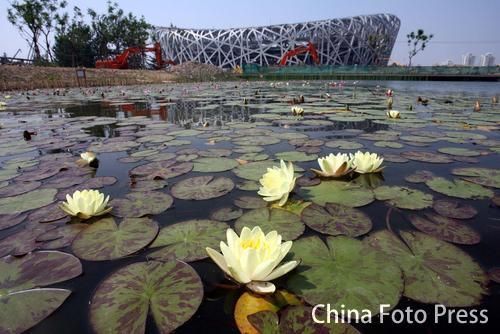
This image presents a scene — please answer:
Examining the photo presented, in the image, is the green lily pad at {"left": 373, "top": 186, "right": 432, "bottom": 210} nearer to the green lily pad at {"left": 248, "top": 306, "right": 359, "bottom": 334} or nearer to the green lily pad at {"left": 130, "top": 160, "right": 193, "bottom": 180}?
the green lily pad at {"left": 248, "top": 306, "right": 359, "bottom": 334}

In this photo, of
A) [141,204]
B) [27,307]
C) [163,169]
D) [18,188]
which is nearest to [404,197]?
[141,204]

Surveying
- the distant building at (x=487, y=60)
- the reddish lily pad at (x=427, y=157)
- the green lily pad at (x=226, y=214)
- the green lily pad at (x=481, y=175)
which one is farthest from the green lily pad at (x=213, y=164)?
the distant building at (x=487, y=60)

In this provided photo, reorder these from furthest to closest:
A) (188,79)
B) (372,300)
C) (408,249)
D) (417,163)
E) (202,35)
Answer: (202,35) < (188,79) < (417,163) < (408,249) < (372,300)

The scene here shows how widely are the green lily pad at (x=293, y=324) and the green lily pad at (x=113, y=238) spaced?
749 mm

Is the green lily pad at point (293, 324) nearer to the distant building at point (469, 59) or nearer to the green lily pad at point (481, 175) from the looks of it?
the green lily pad at point (481, 175)

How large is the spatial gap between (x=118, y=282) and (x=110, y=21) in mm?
49595

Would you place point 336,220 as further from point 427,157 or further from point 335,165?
point 427,157

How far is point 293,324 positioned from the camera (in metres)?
0.90

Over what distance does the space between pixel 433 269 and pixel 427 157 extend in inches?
73.4

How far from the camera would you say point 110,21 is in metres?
40.6

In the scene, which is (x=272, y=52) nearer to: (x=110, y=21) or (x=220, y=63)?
(x=220, y=63)

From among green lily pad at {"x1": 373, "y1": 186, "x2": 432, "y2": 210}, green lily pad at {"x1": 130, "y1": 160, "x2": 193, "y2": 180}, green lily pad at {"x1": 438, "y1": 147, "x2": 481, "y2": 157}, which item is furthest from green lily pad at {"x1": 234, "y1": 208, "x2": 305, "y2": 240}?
green lily pad at {"x1": 438, "y1": 147, "x2": 481, "y2": 157}

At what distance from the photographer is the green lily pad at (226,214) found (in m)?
1.63

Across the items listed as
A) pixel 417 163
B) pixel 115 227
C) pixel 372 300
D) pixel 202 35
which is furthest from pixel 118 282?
pixel 202 35
